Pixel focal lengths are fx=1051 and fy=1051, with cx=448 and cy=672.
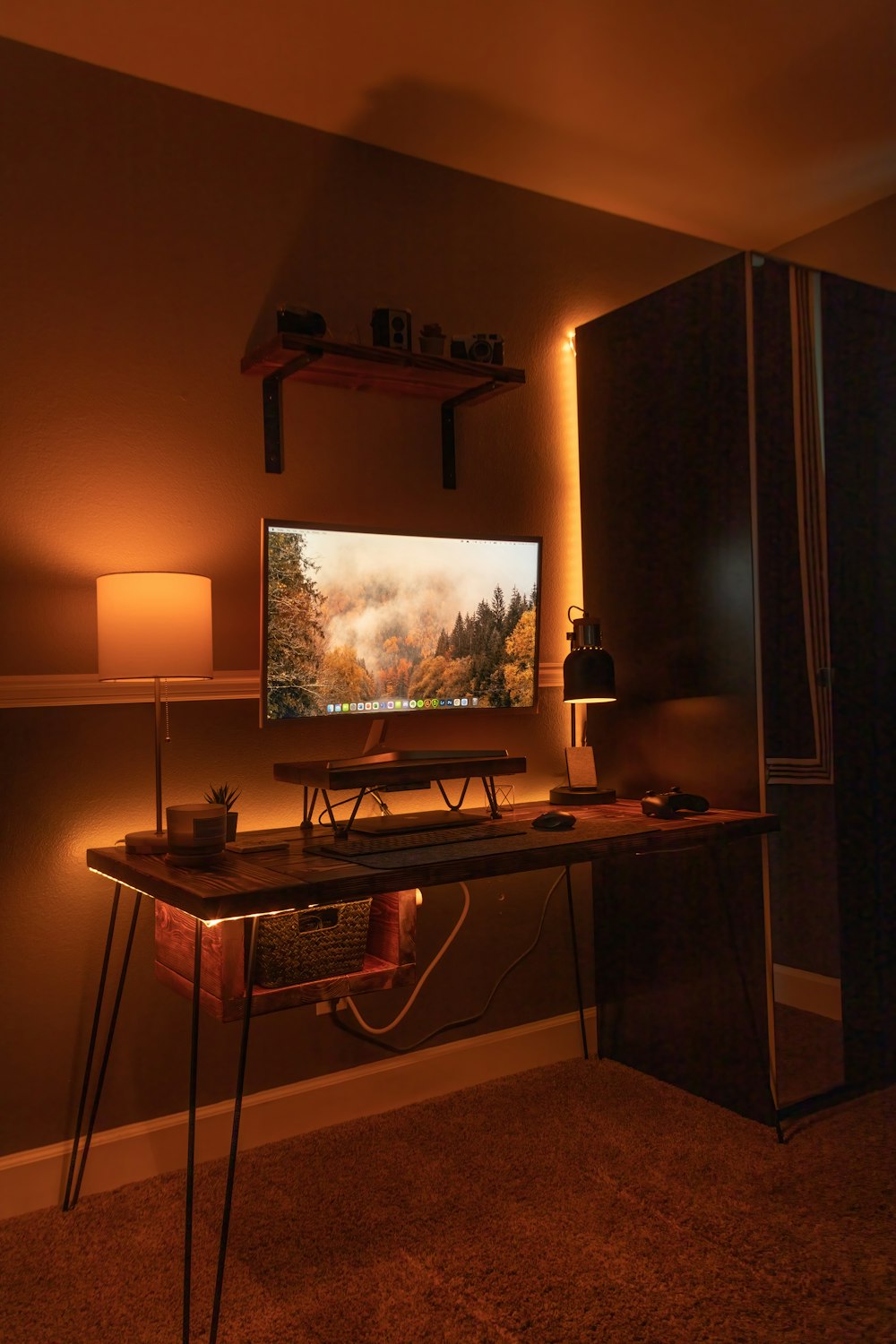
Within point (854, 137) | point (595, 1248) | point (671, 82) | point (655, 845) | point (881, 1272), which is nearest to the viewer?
point (881, 1272)

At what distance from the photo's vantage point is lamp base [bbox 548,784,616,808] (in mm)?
2723

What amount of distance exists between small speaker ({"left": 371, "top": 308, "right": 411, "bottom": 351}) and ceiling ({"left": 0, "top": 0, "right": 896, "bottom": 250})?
0.51 m

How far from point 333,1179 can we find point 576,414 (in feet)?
6.98

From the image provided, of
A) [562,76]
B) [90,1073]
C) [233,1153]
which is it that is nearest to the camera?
[233,1153]

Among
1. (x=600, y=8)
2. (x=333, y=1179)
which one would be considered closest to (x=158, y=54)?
(x=600, y=8)

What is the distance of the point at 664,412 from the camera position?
108 inches

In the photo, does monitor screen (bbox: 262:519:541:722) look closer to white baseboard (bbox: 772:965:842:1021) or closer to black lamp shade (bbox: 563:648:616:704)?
black lamp shade (bbox: 563:648:616:704)

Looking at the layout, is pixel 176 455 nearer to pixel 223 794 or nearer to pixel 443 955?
pixel 223 794

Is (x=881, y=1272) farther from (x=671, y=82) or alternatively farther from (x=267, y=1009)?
(x=671, y=82)

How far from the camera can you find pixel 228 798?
243 centimetres

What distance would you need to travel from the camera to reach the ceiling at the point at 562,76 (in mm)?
2271

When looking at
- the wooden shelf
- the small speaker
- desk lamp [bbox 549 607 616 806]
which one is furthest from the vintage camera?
desk lamp [bbox 549 607 616 806]

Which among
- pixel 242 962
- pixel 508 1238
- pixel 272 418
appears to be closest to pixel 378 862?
pixel 242 962

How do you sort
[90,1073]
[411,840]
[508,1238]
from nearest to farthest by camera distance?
[508,1238]
[411,840]
[90,1073]
